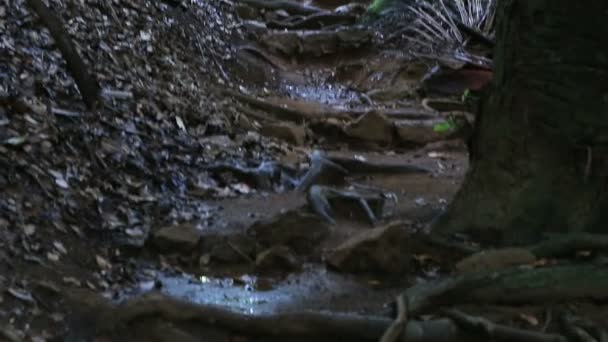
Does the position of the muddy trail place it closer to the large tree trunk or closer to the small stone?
the large tree trunk

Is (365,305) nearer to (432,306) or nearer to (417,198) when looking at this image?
(432,306)

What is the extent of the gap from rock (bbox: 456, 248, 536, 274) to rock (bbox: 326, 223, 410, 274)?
0.34m

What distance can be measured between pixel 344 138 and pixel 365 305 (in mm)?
4297

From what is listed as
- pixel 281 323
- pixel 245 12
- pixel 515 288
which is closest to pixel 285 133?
pixel 245 12

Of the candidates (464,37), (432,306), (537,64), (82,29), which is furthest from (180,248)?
(464,37)

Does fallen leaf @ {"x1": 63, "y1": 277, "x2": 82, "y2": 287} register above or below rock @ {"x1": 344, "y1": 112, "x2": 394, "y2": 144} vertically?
below

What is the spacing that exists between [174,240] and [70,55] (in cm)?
170

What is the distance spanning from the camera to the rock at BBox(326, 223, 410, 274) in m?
4.58

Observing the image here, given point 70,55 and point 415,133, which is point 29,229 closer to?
point 70,55

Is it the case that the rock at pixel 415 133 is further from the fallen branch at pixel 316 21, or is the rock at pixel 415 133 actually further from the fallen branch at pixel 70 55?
the fallen branch at pixel 316 21

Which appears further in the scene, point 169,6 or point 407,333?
point 169,6

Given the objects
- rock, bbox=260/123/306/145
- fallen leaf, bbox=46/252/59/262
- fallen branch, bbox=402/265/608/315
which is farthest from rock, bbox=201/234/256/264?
rock, bbox=260/123/306/145

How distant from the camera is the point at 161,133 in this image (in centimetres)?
650

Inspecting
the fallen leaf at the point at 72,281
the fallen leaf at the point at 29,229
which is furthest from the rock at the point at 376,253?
the fallen leaf at the point at 29,229
